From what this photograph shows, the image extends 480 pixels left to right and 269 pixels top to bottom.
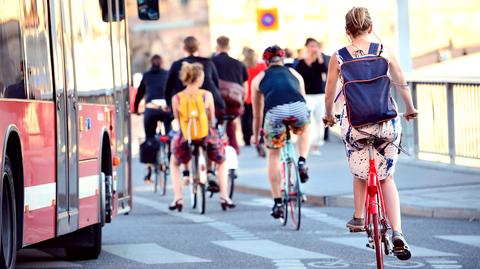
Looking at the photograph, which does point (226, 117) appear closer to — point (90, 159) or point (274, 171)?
point (274, 171)

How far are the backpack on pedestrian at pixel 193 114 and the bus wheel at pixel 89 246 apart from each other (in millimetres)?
5034

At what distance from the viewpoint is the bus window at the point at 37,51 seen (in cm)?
1038

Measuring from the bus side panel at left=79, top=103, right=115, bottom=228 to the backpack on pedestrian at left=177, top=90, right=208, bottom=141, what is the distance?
14.2 ft

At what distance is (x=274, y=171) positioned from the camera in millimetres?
16234

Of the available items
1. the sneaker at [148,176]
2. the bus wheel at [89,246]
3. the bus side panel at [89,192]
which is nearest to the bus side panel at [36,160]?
the bus side panel at [89,192]

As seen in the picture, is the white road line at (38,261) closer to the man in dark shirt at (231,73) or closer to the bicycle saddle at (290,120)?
the bicycle saddle at (290,120)

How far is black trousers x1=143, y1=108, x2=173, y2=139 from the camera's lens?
73.3 feet

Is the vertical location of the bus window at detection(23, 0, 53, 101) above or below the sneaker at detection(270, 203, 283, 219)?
above

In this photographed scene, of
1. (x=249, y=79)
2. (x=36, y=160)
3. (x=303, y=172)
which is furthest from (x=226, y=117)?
(x=36, y=160)

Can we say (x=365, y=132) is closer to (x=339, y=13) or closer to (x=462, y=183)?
(x=462, y=183)

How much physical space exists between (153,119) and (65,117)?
440 inches

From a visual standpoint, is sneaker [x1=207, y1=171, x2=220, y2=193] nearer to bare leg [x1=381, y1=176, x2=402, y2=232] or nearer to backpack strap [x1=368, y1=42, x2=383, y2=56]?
bare leg [x1=381, y1=176, x2=402, y2=232]

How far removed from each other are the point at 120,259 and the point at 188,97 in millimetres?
5500

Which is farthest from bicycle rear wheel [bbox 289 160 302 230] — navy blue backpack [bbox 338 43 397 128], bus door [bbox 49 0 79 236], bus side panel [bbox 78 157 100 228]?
navy blue backpack [bbox 338 43 397 128]
